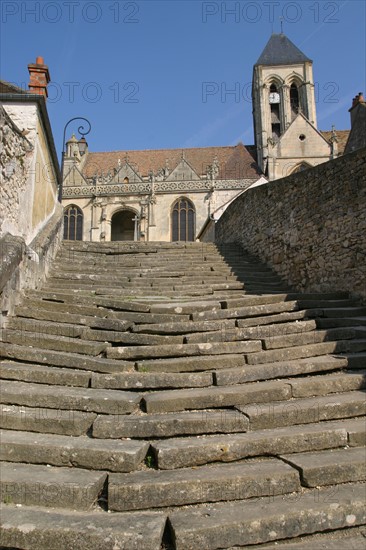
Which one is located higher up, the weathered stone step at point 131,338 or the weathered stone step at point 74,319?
the weathered stone step at point 74,319

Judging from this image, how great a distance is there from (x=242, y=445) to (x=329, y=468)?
1.94 feet

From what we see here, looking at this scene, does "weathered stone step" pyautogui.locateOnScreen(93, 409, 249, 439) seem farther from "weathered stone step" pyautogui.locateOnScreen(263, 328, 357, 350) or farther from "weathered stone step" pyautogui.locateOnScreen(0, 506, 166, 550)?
"weathered stone step" pyautogui.locateOnScreen(263, 328, 357, 350)

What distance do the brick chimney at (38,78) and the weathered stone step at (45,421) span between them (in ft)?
20.8

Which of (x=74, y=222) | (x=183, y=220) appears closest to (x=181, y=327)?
(x=183, y=220)

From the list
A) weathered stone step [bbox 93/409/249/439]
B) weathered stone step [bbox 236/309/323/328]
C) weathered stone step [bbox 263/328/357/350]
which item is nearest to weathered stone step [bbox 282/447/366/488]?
weathered stone step [bbox 93/409/249/439]

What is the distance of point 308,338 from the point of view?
4508 mm

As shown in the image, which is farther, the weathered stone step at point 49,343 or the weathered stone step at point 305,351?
the weathered stone step at point 49,343

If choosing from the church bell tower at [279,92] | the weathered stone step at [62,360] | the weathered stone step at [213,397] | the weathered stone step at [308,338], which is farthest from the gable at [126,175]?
the weathered stone step at [213,397]

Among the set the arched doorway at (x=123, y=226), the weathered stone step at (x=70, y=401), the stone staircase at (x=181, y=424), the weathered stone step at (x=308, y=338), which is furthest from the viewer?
the arched doorway at (x=123, y=226)

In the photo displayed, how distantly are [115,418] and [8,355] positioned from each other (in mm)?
1619

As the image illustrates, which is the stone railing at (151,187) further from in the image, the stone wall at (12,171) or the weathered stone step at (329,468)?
the weathered stone step at (329,468)

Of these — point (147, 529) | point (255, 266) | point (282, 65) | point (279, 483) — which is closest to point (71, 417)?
point (147, 529)

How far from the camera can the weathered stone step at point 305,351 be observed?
4.12 m

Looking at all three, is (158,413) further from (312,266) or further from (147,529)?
(312,266)
